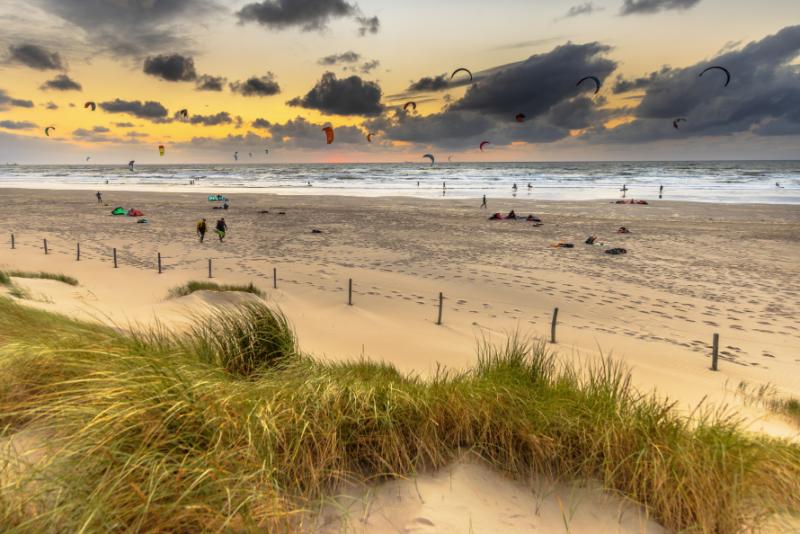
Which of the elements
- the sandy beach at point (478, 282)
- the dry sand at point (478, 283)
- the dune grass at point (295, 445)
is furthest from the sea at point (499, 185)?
the dune grass at point (295, 445)

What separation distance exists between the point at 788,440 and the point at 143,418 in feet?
16.4

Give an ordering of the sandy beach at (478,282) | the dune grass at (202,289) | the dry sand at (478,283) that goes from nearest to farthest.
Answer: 1. the dry sand at (478,283)
2. the sandy beach at (478,282)
3. the dune grass at (202,289)

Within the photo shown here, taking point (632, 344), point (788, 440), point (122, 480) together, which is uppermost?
point (122, 480)

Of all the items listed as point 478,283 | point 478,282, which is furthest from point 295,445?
point 478,282

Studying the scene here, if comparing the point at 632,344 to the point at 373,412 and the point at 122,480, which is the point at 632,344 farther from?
the point at 122,480

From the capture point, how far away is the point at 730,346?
10.6 m

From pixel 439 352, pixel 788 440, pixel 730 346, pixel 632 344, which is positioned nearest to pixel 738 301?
pixel 730 346

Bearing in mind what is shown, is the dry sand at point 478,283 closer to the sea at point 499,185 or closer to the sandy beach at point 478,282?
the sandy beach at point 478,282

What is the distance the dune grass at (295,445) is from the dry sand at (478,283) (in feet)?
1.73

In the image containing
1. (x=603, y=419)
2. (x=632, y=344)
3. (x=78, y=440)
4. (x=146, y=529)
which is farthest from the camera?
(x=632, y=344)

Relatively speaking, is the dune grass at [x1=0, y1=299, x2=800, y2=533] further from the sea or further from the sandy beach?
the sea

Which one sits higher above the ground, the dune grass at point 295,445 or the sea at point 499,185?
the sea at point 499,185

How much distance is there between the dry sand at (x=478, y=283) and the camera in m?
9.67

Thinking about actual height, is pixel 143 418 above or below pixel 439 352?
above
